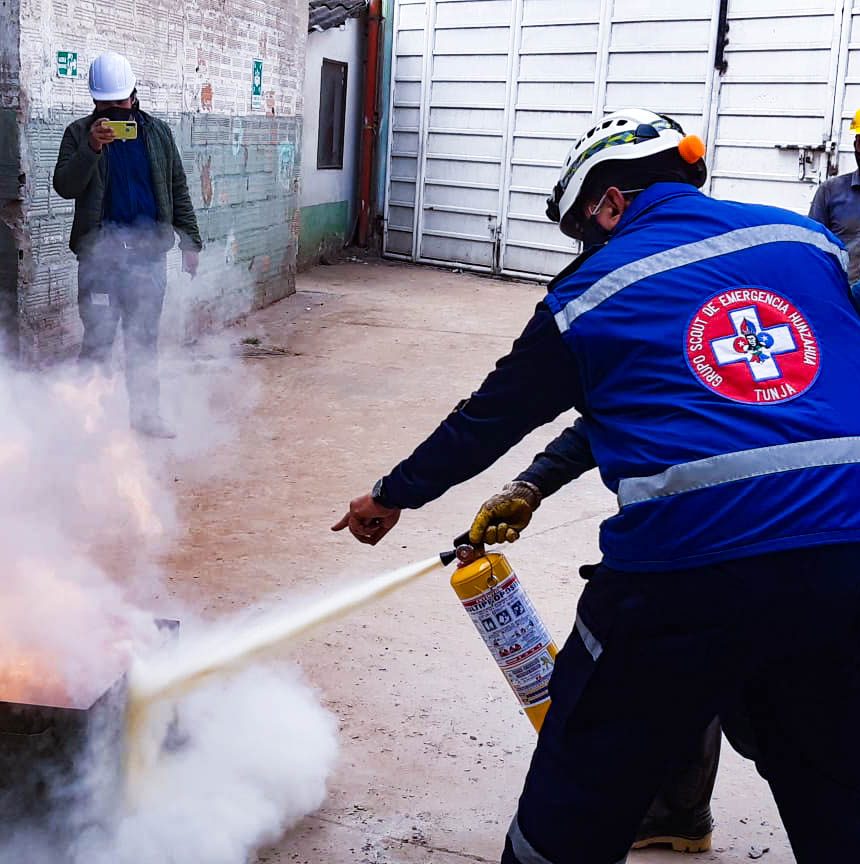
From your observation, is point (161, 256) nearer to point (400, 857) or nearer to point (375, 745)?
point (375, 745)

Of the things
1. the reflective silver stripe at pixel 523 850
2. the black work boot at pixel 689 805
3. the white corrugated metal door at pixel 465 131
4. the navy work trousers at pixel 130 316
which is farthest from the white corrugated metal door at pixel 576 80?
the reflective silver stripe at pixel 523 850

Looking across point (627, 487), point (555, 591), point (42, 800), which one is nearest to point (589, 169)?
point (627, 487)

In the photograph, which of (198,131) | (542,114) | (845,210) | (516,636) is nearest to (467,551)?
(516,636)

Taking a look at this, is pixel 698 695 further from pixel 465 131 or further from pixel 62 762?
pixel 465 131

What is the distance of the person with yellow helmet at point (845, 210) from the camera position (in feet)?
19.4

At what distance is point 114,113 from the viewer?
6.21m

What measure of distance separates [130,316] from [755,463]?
16.7 ft

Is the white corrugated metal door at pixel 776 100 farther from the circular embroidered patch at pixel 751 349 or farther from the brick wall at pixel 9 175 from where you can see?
the circular embroidered patch at pixel 751 349

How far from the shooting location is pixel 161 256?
259 inches

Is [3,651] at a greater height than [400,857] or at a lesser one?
greater

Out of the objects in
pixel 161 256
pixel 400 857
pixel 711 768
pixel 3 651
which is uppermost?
pixel 161 256

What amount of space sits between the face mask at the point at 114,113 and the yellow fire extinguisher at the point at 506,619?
14.4 ft

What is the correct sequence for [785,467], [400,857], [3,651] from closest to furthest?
[785,467] → [3,651] → [400,857]

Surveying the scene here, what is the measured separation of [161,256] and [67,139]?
2.69ft
